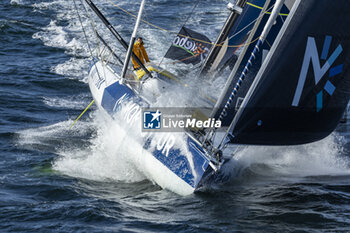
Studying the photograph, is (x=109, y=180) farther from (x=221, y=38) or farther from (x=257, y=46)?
(x=221, y=38)

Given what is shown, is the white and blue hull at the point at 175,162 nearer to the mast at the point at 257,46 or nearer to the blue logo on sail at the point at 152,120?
the blue logo on sail at the point at 152,120

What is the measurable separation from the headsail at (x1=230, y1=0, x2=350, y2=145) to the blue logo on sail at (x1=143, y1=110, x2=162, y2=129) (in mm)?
1260

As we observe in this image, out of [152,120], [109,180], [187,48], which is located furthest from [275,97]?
[187,48]

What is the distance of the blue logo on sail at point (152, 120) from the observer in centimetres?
702

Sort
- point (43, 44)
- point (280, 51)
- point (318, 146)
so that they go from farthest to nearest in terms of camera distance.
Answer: point (43, 44) < point (318, 146) < point (280, 51)

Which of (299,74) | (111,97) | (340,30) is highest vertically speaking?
(340,30)

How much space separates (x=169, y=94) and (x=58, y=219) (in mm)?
2692

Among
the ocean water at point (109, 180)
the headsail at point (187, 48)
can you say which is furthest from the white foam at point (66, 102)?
the headsail at point (187, 48)

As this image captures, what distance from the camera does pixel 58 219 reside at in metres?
5.44

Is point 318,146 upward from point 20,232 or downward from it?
upward

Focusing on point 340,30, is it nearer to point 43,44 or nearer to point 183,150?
point 183,150

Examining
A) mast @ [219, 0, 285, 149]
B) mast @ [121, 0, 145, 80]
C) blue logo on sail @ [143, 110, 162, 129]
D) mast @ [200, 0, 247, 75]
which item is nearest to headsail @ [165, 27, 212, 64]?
mast @ [200, 0, 247, 75]

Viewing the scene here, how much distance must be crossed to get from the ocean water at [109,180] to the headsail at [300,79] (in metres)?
0.79

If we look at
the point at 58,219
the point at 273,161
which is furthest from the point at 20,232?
the point at 273,161
